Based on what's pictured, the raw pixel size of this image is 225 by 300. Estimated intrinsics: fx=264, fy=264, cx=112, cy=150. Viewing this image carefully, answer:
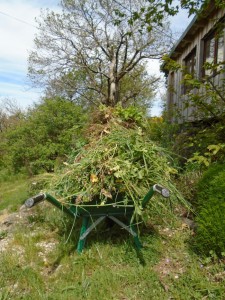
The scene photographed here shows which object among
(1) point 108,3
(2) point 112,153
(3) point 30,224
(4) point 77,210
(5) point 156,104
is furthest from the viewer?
(5) point 156,104

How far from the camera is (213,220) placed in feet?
8.06

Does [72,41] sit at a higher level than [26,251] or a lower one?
higher

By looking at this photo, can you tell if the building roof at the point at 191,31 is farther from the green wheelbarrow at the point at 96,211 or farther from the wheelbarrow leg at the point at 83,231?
the wheelbarrow leg at the point at 83,231

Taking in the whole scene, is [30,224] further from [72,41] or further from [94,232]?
[72,41]

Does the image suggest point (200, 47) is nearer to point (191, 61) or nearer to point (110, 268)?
point (191, 61)

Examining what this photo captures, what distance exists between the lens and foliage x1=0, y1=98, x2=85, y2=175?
5.46 meters

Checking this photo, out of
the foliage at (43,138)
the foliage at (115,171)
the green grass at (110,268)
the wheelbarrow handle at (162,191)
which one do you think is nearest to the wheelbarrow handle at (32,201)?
the foliage at (115,171)

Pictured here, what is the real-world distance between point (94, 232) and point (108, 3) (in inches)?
617

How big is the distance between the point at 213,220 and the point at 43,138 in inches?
166

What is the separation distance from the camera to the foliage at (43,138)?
5.46 metres

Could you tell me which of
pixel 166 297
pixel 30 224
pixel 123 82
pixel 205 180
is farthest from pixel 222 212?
pixel 123 82

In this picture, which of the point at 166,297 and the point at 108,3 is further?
the point at 108,3

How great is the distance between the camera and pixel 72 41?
16984 mm

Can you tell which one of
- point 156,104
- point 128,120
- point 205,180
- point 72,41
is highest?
point 72,41
